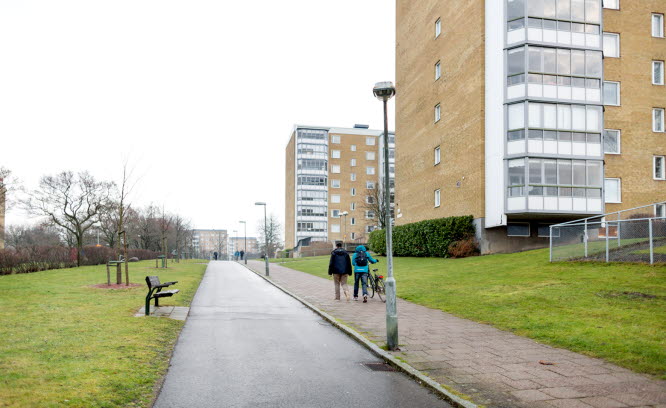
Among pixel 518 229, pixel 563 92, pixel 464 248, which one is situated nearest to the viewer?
pixel 563 92

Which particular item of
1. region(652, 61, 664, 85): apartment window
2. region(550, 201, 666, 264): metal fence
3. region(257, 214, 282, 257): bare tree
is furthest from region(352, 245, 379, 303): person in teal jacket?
region(257, 214, 282, 257): bare tree

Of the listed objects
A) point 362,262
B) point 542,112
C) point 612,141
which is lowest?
point 362,262

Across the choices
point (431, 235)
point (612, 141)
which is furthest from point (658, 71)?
point (431, 235)

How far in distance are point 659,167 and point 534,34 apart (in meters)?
12.2

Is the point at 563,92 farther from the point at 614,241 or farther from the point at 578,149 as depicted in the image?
the point at 614,241

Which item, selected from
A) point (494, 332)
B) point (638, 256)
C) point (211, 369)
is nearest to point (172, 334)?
point (211, 369)

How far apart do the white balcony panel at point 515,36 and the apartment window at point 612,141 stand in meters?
8.46

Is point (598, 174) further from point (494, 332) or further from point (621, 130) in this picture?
point (494, 332)

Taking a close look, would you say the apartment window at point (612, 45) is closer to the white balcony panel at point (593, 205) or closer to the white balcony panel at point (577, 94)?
the white balcony panel at point (577, 94)

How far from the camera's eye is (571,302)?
12.0 m

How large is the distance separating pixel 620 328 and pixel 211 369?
676cm

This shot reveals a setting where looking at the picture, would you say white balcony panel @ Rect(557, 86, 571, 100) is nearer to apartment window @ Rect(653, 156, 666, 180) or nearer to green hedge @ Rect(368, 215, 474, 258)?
green hedge @ Rect(368, 215, 474, 258)

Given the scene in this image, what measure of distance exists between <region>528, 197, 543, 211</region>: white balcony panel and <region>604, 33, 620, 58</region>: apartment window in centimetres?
1190

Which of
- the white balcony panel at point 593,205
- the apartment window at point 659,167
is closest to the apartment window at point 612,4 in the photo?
the apartment window at point 659,167
